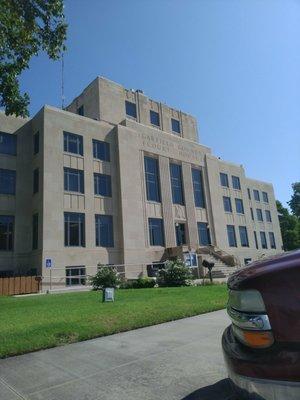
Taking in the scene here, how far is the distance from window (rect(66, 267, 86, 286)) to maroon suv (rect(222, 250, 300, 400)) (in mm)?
25677

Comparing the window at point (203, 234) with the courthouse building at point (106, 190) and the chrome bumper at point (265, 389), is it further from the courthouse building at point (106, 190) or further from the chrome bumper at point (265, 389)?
the chrome bumper at point (265, 389)

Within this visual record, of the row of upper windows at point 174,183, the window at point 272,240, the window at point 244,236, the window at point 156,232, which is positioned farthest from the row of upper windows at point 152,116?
the window at point 272,240

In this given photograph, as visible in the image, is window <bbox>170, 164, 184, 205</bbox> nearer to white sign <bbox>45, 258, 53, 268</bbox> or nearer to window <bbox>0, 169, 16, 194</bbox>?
white sign <bbox>45, 258, 53, 268</bbox>

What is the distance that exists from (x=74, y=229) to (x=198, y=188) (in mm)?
16625

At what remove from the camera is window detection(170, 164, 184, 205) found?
3768 cm

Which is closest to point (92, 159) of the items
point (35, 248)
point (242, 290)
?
point (35, 248)

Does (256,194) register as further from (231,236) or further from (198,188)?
(198,188)

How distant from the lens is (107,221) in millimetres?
31500

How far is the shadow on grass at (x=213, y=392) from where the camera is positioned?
12.1 feet

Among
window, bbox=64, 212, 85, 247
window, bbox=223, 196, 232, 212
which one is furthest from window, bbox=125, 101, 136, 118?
window, bbox=223, 196, 232, 212

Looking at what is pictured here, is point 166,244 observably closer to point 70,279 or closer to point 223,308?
point 70,279

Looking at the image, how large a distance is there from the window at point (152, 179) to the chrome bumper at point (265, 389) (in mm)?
32871

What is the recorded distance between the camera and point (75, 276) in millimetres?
26953

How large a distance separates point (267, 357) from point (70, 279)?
26597mm
